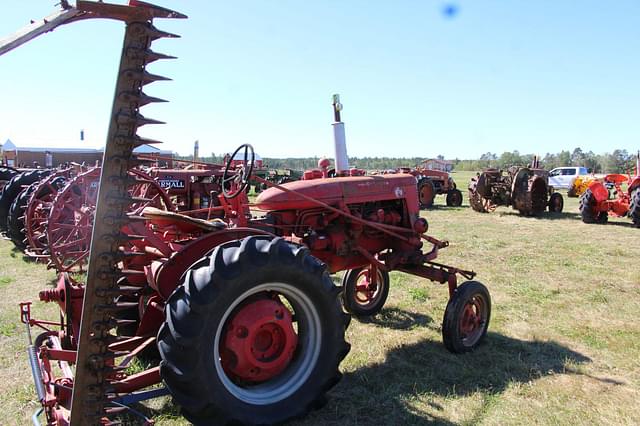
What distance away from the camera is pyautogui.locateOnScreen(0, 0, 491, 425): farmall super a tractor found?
2.09 metres

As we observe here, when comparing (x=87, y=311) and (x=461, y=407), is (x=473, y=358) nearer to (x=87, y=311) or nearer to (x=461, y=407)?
(x=461, y=407)

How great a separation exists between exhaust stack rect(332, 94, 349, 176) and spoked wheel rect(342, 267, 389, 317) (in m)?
1.20

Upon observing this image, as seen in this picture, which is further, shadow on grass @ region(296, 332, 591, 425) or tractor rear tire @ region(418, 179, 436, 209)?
tractor rear tire @ region(418, 179, 436, 209)

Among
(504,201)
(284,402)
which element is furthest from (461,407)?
(504,201)

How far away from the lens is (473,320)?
4.19 meters

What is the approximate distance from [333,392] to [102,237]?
1.99 m

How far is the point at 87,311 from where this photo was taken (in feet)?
6.88

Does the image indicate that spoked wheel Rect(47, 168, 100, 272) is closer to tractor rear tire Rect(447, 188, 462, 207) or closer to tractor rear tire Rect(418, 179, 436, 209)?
tractor rear tire Rect(418, 179, 436, 209)

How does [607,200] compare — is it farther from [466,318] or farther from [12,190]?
[12,190]

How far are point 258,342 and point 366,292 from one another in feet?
8.02

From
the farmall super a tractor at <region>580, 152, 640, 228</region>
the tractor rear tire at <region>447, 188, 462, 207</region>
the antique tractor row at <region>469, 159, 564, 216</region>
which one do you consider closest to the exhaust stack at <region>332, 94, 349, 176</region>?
the farmall super a tractor at <region>580, 152, 640, 228</region>

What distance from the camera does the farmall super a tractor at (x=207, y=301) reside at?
2088 millimetres

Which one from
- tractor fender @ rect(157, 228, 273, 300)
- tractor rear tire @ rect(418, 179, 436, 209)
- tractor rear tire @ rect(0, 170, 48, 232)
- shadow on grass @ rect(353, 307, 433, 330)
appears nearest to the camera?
tractor fender @ rect(157, 228, 273, 300)

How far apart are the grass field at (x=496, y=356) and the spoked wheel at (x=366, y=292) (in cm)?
14
